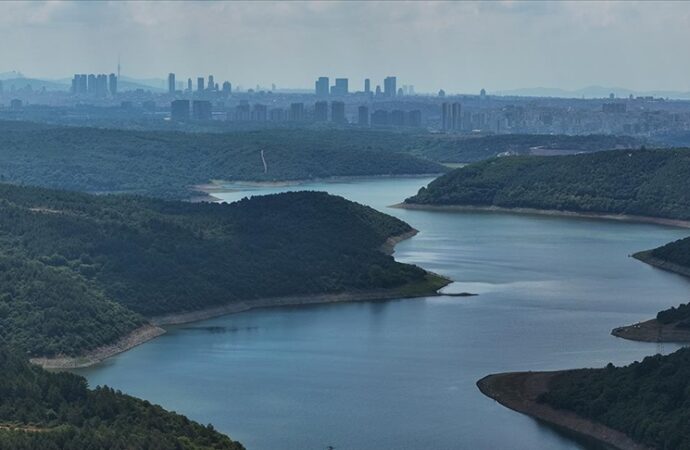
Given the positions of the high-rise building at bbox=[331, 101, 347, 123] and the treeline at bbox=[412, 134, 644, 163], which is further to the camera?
the high-rise building at bbox=[331, 101, 347, 123]

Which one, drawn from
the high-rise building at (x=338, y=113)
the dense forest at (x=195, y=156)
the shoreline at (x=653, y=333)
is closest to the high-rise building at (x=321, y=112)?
the high-rise building at (x=338, y=113)

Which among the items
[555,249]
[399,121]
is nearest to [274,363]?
[555,249]

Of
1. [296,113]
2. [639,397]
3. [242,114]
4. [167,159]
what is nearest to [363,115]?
[296,113]

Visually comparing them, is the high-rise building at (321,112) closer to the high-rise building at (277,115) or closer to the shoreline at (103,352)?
the high-rise building at (277,115)

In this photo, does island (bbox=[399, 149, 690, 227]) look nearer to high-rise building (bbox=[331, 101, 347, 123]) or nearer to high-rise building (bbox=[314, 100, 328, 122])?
Answer: high-rise building (bbox=[331, 101, 347, 123])

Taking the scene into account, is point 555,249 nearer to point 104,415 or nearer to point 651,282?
point 651,282

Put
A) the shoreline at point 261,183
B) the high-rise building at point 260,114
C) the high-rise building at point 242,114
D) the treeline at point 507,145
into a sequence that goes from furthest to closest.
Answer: the high-rise building at point 242,114 < the high-rise building at point 260,114 < the treeline at point 507,145 < the shoreline at point 261,183

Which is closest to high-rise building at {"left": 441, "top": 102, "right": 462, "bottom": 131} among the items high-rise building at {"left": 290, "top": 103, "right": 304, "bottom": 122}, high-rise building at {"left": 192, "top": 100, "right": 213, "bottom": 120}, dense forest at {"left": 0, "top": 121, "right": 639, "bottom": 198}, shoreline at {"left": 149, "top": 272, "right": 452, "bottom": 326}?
high-rise building at {"left": 290, "top": 103, "right": 304, "bottom": 122}
